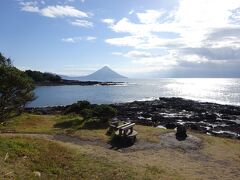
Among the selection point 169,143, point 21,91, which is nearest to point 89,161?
point 169,143

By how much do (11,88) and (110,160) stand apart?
1382 centimetres

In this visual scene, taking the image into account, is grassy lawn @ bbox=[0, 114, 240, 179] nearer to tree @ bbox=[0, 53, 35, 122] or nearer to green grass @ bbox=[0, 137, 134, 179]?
green grass @ bbox=[0, 137, 134, 179]

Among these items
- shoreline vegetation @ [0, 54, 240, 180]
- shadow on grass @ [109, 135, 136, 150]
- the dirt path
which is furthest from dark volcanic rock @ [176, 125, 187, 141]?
shadow on grass @ [109, 135, 136, 150]

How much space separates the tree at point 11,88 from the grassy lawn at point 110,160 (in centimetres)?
504

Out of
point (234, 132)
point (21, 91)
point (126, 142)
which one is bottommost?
point (234, 132)

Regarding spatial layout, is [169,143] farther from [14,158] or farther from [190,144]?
[14,158]

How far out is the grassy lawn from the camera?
738 inches

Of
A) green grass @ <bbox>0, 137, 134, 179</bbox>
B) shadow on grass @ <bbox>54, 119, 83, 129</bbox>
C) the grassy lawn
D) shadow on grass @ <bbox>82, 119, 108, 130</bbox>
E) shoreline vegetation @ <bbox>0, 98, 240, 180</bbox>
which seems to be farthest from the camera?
shadow on grass @ <bbox>54, 119, 83, 129</bbox>

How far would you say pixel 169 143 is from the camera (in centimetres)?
3186

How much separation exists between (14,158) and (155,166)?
10.1 meters

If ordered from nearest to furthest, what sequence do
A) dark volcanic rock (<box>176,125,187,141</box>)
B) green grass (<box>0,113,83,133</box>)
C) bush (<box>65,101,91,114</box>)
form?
dark volcanic rock (<box>176,125,187,141</box>) < green grass (<box>0,113,83,133</box>) < bush (<box>65,101,91,114</box>)

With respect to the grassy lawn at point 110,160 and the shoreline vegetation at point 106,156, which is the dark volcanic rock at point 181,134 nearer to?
the shoreline vegetation at point 106,156

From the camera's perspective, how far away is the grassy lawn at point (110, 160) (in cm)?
1875

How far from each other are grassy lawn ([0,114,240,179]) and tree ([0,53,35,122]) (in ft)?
16.5
